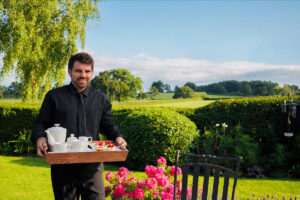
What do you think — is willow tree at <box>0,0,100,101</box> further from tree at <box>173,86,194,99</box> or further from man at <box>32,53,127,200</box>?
tree at <box>173,86,194,99</box>

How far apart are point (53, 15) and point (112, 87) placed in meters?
34.6

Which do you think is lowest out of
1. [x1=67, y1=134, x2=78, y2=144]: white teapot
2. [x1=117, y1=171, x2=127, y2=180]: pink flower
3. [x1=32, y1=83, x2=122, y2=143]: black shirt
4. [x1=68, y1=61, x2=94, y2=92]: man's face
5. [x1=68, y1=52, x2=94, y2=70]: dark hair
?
[x1=117, y1=171, x2=127, y2=180]: pink flower

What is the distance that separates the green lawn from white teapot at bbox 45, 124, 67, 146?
3473mm

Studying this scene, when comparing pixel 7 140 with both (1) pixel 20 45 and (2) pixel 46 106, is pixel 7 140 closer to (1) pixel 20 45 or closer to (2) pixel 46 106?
(1) pixel 20 45

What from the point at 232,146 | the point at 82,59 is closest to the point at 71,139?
the point at 82,59

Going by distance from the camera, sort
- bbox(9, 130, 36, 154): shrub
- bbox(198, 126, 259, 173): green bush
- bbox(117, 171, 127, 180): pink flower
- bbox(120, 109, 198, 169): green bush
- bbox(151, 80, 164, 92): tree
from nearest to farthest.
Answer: bbox(117, 171, 127, 180): pink flower
bbox(120, 109, 198, 169): green bush
bbox(198, 126, 259, 173): green bush
bbox(9, 130, 36, 154): shrub
bbox(151, 80, 164, 92): tree

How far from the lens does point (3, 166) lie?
311 inches

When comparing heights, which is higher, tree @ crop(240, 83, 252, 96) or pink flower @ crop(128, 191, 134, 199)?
tree @ crop(240, 83, 252, 96)

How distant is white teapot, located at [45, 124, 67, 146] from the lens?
7.54ft

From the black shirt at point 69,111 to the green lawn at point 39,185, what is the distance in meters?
3.26

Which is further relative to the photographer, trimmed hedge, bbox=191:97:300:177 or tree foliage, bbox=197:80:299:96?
tree foliage, bbox=197:80:299:96

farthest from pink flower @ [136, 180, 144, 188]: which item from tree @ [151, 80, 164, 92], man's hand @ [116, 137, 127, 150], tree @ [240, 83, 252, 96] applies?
tree @ [151, 80, 164, 92]

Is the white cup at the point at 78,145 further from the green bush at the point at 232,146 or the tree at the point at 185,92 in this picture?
the tree at the point at 185,92

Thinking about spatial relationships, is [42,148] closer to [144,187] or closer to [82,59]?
[82,59]
